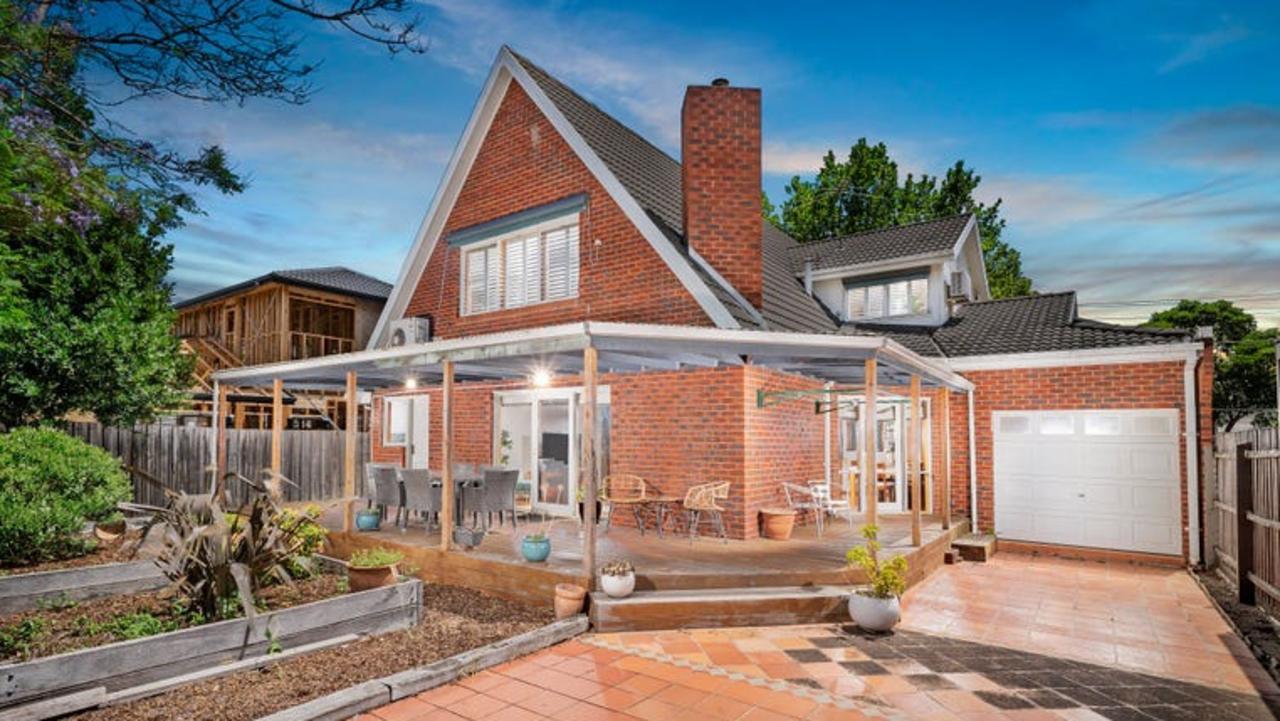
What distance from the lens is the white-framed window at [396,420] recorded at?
530 inches

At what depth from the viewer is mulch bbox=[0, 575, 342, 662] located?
483 centimetres

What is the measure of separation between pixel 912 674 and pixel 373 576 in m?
4.87

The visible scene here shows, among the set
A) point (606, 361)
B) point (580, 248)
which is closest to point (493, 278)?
point (580, 248)

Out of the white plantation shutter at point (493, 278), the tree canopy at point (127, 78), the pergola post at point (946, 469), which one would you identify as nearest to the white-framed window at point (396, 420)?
the white plantation shutter at point (493, 278)

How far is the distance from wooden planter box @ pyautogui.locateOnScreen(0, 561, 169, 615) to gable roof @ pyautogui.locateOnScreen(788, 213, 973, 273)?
40.9ft

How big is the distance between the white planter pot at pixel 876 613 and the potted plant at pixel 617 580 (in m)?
2.13

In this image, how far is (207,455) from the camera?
14039 millimetres

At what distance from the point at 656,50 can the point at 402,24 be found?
6.44m

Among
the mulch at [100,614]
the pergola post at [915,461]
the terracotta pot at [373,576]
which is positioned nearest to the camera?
the mulch at [100,614]

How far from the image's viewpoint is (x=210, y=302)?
74.1 ft

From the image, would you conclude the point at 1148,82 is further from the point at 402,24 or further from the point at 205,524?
the point at 205,524

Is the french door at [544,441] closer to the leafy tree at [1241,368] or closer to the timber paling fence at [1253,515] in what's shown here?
the timber paling fence at [1253,515]

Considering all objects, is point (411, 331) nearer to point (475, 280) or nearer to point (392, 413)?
point (475, 280)

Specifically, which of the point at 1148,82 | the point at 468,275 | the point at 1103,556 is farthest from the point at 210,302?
the point at 1148,82
